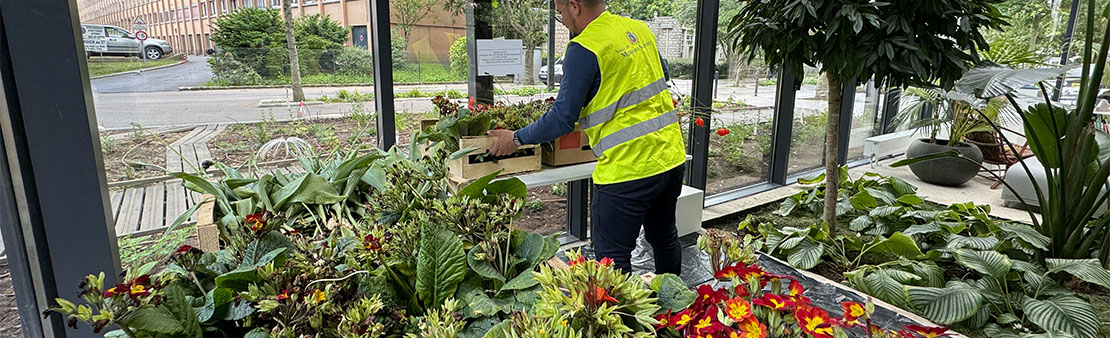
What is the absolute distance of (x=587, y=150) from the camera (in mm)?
2834

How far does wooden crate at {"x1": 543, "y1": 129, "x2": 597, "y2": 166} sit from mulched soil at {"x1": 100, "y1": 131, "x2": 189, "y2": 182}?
1.55 meters

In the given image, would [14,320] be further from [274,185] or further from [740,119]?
[740,119]

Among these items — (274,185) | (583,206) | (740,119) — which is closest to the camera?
(274,185)

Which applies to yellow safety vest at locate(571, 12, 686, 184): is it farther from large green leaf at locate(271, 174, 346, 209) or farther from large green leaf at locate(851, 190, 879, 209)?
large green leaf at locate(851, 190, 879, 209)

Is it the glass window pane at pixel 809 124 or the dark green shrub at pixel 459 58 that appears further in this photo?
the glass window pane at pixel 809 124

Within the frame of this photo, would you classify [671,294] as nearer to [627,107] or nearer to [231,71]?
[627,107]

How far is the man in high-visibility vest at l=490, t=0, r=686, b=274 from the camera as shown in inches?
79.4

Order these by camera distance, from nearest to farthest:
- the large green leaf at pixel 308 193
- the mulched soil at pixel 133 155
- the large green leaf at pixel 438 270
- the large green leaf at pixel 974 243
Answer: the large green leaf at pixel 438 270 < the large green leaf at pixel 308 193 < the mulched soil at pixel 133 155 < the large green leaf at pixel 974 243

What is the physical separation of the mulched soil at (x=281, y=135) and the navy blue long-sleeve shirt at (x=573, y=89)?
0.70 m

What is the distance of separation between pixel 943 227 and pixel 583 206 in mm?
1937

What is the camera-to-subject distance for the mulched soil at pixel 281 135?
7.52ft

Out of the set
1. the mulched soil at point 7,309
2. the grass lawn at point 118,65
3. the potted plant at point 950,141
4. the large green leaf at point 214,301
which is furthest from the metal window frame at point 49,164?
the potted plant at point 950,141

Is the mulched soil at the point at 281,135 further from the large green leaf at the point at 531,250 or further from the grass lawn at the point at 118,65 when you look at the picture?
the large green leaf at the point at 531,250

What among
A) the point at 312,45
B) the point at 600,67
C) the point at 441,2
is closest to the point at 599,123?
the point at 600,67
